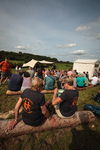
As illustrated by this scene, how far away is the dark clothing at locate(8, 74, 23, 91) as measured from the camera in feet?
13.2

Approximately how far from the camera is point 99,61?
13008 mm

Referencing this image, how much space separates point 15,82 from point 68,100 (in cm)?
339

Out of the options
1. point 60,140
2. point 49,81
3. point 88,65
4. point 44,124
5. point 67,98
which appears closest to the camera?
point 67,98

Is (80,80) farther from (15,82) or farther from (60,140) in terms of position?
(15,82)

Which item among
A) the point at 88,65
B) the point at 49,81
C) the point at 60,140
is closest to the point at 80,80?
the point at 49,81

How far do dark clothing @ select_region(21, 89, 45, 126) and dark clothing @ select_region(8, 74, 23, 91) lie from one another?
8.41 ft

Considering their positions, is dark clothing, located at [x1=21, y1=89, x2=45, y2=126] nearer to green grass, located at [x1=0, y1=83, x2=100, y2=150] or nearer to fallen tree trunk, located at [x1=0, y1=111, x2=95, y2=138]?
fallen tree trunk, located at [x1=0, y1=111, x2=95, y2=138]

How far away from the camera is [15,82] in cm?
417

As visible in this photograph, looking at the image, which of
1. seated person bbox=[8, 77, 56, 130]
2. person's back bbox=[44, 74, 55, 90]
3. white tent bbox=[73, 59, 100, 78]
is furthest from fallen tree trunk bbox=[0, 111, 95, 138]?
white tent bbox=[73, 59, 100, 78]

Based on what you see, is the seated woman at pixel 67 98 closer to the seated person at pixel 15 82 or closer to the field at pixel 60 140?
the field at pixel 60 140

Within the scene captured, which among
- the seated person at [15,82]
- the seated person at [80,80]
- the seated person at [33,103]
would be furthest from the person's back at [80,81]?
the seated person at [33,103]

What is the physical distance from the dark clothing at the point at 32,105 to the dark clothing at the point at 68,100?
63cm

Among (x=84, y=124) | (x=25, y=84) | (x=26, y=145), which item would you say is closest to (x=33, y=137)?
(x=26, y=145)

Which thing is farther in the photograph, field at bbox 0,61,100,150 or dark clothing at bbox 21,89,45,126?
field at bbox 0,61,100,150
